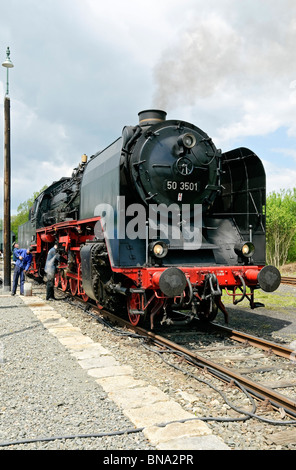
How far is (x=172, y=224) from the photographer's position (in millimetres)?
6422

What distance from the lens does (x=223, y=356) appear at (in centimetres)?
527

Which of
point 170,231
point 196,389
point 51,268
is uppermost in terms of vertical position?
point 170,231

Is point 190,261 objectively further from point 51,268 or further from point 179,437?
point 51,268

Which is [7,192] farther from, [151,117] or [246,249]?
[246,249]

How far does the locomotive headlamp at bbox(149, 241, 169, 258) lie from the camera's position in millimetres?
5832

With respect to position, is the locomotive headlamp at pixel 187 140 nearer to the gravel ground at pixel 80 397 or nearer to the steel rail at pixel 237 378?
the steel rail at pixel 237 378

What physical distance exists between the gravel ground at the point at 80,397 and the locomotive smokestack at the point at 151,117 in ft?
11.7

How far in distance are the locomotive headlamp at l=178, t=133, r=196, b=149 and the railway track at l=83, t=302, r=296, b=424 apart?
2.94 m

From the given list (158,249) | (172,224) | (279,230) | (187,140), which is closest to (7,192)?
(172,224)

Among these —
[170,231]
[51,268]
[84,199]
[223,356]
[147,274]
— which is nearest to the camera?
[223,356]

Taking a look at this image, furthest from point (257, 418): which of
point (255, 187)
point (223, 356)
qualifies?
point (255, 187)

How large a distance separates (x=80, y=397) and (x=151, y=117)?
4.65 meters

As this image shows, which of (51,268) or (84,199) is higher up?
(84,199)

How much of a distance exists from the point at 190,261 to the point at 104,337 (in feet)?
6.02
